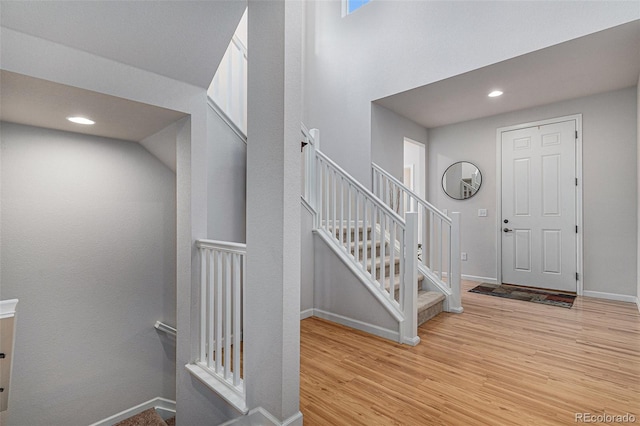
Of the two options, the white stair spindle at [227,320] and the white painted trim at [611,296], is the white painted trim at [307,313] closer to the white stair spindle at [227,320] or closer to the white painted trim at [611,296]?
the white stair spindle at [227,320]

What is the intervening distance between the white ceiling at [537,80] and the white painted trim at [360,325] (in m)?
2.87

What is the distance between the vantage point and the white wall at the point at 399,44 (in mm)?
2854

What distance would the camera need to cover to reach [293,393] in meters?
1.54

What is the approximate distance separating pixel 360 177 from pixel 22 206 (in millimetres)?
3501

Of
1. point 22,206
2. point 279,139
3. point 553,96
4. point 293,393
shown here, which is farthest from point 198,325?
point 553,96

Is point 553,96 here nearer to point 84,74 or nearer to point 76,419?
point 84,74

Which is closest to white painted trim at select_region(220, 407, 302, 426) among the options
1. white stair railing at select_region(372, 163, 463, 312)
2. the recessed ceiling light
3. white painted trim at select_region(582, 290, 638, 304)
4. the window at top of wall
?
white stair railing at select_region(372, 163, 463, 312)

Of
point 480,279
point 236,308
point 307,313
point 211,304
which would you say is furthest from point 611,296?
point 211,304

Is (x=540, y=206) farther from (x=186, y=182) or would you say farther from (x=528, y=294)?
(x=186, y=182)

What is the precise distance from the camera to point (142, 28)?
1.65 metres

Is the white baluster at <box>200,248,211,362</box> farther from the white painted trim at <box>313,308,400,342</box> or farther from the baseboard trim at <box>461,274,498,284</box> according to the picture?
the baseboard trim at <box>461,274,498,284</box>

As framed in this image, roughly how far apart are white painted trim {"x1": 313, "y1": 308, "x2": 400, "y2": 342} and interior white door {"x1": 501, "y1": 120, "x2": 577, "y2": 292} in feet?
9.60

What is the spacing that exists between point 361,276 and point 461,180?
3083 millimetres

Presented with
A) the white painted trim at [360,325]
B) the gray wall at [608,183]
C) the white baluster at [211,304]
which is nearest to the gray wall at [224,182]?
the white baluster at [211,304]
